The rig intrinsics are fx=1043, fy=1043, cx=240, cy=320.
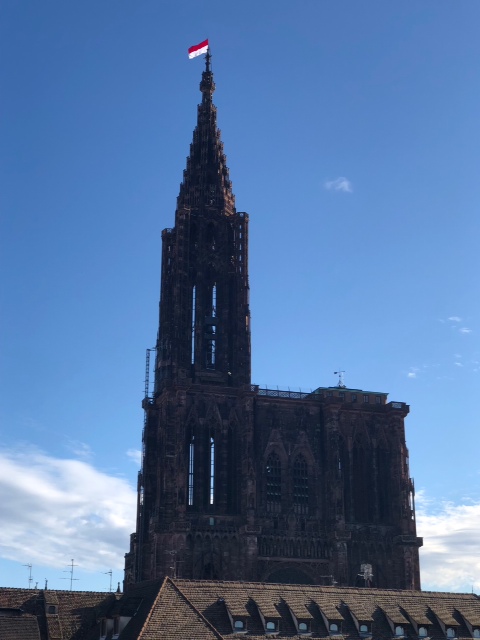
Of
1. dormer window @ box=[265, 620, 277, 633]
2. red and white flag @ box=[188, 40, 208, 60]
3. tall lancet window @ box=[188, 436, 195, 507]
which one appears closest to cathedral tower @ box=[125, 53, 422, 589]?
tall lancet window @ box=[188, 436, 195, 507]

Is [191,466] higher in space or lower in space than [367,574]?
higher

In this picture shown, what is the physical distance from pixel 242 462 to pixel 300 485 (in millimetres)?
8223

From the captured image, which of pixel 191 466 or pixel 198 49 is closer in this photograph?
pixel 191 466

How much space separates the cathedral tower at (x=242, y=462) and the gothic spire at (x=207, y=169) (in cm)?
270

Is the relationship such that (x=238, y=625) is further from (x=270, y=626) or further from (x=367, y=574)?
(x=367, y=574)

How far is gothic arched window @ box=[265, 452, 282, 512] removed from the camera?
394 feet

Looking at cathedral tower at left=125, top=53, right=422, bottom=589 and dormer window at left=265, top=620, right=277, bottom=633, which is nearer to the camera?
dormer window at left=265, top=620, right=277, bottom=633

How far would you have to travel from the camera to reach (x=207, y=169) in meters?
138

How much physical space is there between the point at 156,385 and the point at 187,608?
177 ft

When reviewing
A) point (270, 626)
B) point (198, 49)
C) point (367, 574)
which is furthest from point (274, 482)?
point (198, 49)

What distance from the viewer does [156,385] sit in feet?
420

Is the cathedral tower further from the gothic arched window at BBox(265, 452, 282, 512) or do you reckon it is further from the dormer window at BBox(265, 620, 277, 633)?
the dormer window at BBox(265, 620, 277, 633)

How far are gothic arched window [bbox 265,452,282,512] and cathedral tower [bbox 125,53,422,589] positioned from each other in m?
0.12

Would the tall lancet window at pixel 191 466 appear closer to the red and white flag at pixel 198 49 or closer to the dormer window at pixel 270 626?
the dormer window at pixel 270 626
